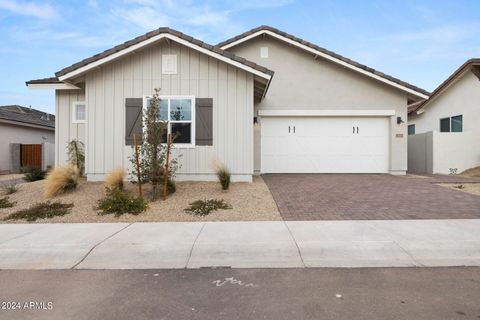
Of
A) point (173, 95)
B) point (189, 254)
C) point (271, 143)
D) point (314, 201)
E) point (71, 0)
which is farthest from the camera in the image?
point (271, 143)

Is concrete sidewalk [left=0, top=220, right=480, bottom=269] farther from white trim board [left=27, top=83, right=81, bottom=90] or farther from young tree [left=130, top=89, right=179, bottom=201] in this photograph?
white trim board [left=27, top=83, right=81, bottom=90]

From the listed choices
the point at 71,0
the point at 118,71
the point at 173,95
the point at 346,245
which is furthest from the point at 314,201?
the point at 71,0

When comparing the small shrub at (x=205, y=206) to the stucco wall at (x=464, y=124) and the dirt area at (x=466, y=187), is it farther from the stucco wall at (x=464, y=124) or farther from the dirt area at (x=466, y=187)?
the stucco wall at (x=464, y=124)

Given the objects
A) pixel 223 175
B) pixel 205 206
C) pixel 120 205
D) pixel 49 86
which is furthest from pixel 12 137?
pixel 205 206

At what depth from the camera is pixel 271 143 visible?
13195 mm

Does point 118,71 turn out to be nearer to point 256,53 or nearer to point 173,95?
point 173,95

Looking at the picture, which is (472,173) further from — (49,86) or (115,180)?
(49,86)

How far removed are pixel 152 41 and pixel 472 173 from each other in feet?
46.4

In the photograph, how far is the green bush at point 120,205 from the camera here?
7021 mm

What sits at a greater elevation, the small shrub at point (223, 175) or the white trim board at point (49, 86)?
the white trim board at point (49, 86)

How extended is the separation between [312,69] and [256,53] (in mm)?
2542

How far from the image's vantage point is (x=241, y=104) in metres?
9.95

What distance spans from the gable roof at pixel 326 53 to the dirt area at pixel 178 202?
256 inches

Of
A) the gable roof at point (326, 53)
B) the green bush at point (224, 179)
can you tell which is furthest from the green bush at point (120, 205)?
the gable roof at point (326, 53)
